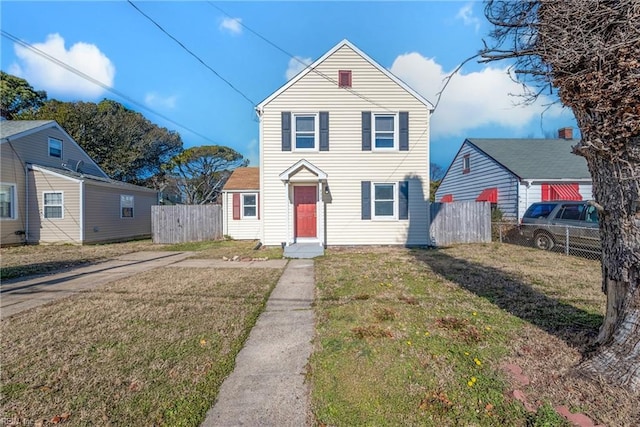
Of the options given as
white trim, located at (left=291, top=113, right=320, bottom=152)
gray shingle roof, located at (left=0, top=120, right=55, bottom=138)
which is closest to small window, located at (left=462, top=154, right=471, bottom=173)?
white trim, located at (left=291, top=113, right=320, bottom=152)

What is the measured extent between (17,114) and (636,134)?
1458 inches

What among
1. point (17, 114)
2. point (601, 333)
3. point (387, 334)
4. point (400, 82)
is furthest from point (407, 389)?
point (17, 114)

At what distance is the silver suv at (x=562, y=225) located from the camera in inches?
334

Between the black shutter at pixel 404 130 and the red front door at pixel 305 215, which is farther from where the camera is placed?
the red front door at pixel 305 215

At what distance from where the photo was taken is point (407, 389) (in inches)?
96.4

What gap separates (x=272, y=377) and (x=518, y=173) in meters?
16.0

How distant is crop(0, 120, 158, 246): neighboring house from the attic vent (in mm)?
459

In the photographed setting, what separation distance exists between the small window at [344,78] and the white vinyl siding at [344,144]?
0.15 metres

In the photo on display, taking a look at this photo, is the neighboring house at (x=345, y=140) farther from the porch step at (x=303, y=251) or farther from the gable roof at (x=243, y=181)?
the gable roof at (x=243, y=181)

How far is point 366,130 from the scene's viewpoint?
36.9 feet

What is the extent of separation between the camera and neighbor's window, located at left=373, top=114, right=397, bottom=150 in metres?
11.3

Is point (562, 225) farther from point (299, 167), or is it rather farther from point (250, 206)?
point (250, 206)

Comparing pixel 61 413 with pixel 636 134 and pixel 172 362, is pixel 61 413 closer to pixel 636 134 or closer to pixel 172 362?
pixel 172 362

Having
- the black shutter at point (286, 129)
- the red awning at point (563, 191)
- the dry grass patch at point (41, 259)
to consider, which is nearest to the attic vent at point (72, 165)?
the dry grass patch at point (41, 259)
